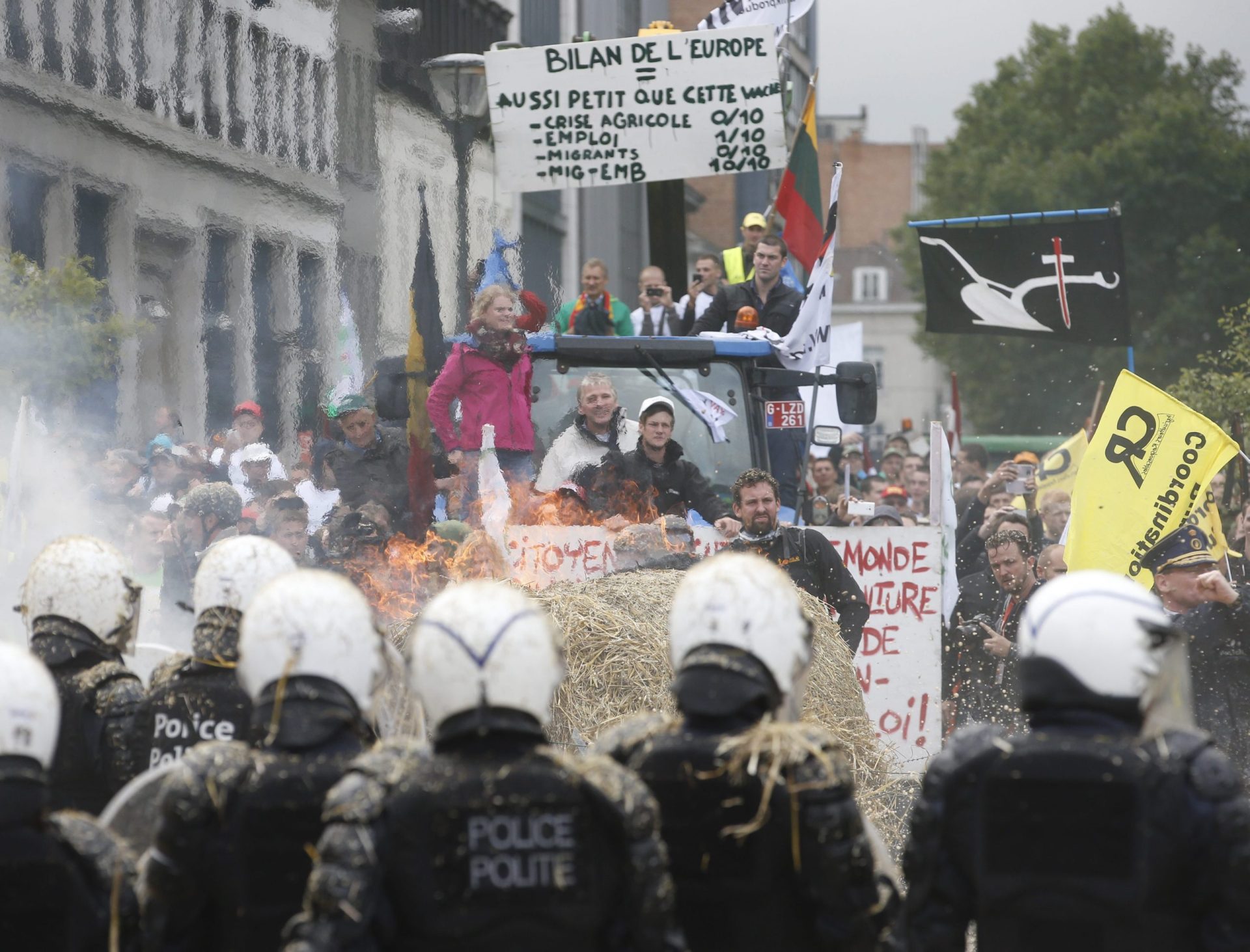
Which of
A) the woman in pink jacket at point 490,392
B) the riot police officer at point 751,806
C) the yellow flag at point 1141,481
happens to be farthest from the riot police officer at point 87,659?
the yellow flag at point 1141,481

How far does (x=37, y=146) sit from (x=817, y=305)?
15.5ft

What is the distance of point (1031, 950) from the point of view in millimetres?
3973

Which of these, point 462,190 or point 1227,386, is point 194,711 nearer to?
point 462,190

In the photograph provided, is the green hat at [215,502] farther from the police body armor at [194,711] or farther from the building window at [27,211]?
the police body armor at [194,711]

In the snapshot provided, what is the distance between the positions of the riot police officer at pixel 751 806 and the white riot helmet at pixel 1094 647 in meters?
0.53

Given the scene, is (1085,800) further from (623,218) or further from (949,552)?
(623,218)

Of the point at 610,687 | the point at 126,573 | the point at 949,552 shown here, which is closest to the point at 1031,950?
the point at 126,573

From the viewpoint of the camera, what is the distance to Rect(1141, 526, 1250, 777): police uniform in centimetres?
845

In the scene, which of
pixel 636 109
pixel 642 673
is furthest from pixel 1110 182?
pixel 642 673

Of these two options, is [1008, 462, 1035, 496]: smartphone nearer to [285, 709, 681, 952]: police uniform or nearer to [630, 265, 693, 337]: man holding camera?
[630, 265, 693, 337]: man holding camera

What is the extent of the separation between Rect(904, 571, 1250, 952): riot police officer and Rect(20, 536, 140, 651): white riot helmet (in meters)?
2.58

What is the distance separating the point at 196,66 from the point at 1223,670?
6972mm

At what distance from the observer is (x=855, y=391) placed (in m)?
10.2

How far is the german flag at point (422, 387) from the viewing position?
10.3 meters
